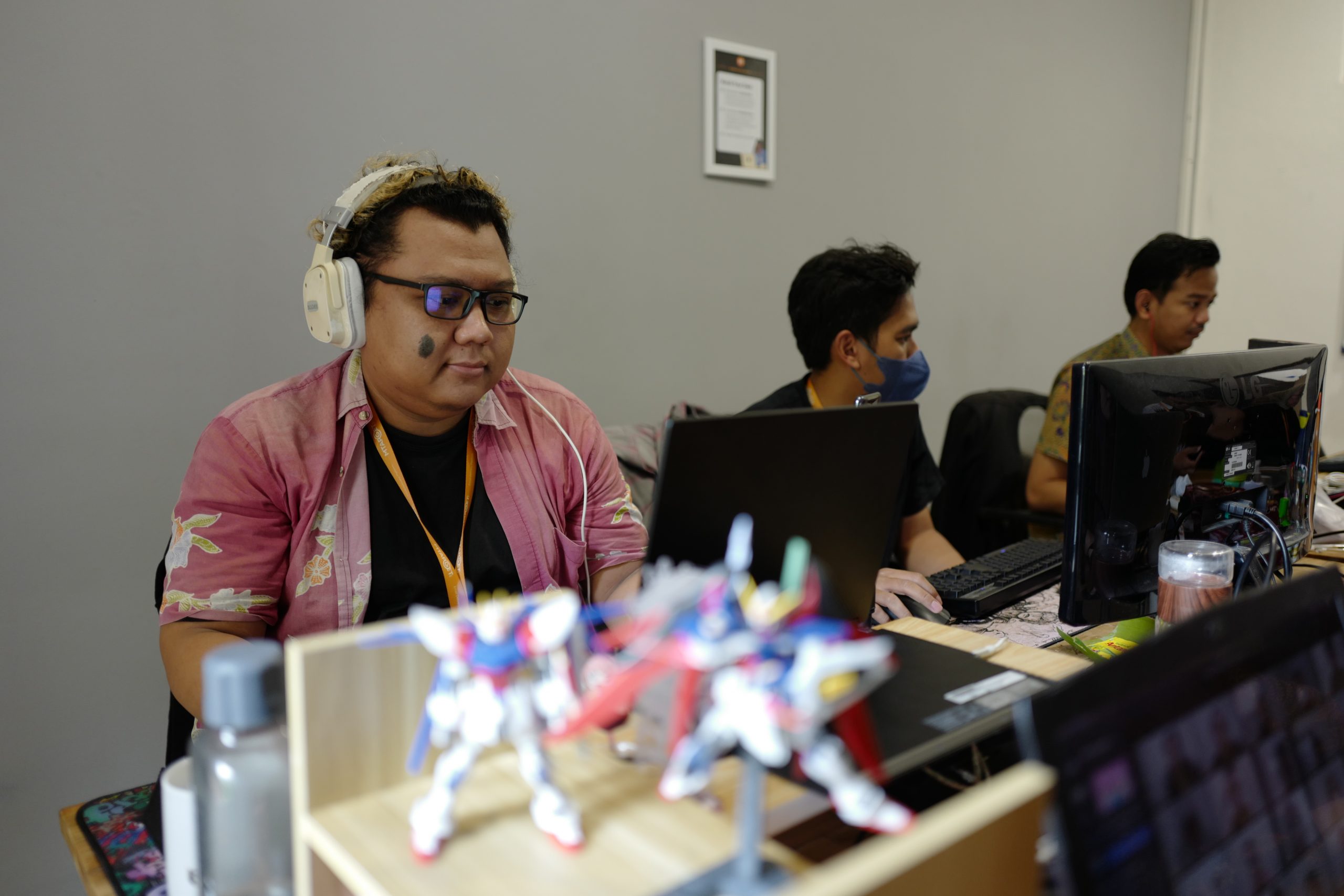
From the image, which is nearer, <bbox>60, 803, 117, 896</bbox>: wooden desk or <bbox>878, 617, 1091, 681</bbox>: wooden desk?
<bbox>60, 803, 117, 896</bbox>: wooden desk

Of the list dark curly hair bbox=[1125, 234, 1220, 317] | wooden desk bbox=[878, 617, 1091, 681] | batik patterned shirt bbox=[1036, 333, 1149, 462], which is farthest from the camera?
dark curly hair bbox=[1125, 234, 1220, 317]

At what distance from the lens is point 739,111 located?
7.57 feet

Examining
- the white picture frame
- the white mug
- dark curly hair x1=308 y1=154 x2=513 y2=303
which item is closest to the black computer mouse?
dark curly hair x1=308 y1=154 x2=513 y2=303

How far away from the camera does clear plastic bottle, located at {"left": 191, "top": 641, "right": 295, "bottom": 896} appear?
57 cm

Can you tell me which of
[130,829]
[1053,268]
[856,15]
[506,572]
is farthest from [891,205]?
[130,829]

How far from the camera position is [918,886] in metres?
0.47

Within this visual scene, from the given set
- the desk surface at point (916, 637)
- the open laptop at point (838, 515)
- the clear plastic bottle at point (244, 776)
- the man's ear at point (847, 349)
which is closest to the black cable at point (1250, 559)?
the desk surface at point (916, 637)

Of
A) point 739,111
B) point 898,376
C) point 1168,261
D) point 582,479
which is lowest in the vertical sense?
point 582,479

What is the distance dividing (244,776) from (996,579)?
3.69ft

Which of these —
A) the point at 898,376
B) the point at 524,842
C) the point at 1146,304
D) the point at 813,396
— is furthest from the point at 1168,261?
the point at 524,842

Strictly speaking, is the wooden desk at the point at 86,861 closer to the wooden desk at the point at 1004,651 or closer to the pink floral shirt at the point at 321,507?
the pink floral shirt at the point at 321,507

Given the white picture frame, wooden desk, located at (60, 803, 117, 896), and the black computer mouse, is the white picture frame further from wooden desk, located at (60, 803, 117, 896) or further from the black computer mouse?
wooden desk, located at (60, 803, 117, 896)

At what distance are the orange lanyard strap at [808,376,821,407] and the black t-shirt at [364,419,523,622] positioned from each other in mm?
883

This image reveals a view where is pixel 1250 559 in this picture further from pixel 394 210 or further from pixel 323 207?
pixel 323 207
